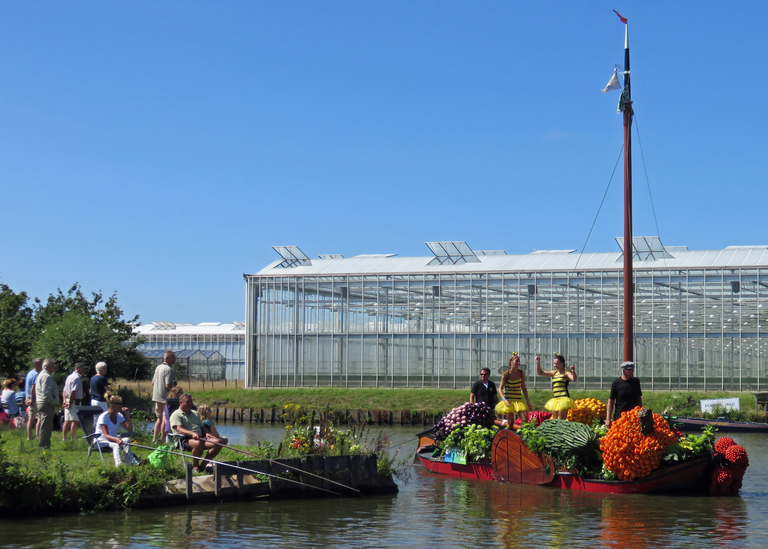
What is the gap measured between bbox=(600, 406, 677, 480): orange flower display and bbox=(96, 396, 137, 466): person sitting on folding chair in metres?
7.31

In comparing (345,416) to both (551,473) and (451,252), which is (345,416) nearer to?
(451,252)

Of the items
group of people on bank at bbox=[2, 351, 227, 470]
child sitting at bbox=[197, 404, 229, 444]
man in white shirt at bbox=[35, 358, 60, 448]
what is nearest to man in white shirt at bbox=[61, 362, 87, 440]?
group of people on bank at bbox=[2, 351, 227, 470]

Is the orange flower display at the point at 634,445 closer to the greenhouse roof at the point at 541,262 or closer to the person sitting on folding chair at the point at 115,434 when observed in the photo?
the person sitting on folding chair at the point at 115,434

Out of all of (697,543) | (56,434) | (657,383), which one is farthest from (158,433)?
→ (657,383)

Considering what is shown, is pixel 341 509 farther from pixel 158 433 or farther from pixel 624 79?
pixel 624 79

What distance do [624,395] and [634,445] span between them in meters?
1.06

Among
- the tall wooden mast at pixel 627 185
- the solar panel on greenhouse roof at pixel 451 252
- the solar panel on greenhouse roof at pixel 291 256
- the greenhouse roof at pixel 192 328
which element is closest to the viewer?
the tall wooden mast at pixel 627 185

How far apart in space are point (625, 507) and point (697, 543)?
2.91 m

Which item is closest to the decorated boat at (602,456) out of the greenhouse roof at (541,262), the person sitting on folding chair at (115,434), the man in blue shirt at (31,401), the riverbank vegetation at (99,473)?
the riverbank vegetation at (99,473)

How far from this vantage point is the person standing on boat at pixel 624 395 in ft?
52.6

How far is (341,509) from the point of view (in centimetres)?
1405

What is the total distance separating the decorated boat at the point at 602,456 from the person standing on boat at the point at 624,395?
0.32m

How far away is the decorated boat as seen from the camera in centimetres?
1534

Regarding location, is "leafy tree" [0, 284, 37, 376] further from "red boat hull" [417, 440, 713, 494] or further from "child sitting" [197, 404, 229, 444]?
"red boat hull" [417, 440, 713, 494]
